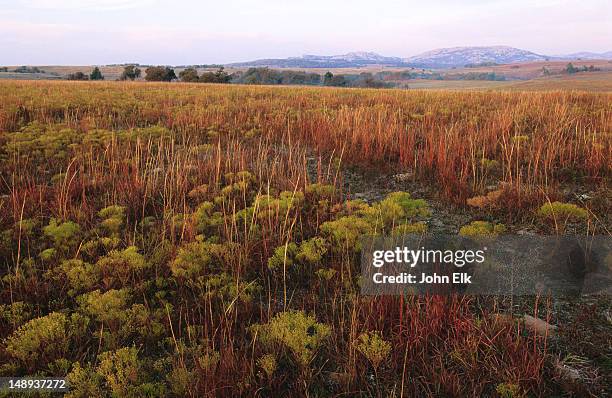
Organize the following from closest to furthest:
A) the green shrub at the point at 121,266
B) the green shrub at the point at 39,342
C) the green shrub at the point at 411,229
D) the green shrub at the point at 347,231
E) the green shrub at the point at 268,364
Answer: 1. the green shrub at the point at 268,364
2. the green shrub at the point at 39,342
3. the green shrub at the point at 121,266
4. the green shrub at the point at 347,231
5. the green shrub at the point at 411,229

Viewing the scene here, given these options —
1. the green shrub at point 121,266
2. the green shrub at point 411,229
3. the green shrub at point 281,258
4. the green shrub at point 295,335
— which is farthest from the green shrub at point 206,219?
the green shrub at point 411,229

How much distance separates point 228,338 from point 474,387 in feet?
5.17

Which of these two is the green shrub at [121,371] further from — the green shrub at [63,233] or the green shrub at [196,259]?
the green shrub at [63,233]

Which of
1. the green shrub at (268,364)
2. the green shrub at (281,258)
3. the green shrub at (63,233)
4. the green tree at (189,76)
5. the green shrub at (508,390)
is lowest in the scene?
the green shrub at (508,390)

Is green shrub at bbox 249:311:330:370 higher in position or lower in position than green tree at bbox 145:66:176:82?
lower

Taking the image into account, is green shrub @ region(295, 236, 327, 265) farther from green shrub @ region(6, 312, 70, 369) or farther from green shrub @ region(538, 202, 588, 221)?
green shrub @ region(538, 202, 588, 221)

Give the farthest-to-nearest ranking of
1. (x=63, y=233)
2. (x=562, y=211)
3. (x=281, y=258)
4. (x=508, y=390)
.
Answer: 1. (x=562, y=211)
2. (x=63, y=233)
3. (x=281, y=258)
4. (x=508, y=390)

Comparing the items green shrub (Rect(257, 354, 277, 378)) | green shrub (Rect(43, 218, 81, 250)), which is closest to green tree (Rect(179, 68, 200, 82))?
green shrub (Rect(43, 218, 81, 250))

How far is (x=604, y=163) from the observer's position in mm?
6203

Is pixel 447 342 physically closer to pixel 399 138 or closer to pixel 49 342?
pixel 49 342

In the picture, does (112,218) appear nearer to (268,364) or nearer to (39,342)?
(39,342)

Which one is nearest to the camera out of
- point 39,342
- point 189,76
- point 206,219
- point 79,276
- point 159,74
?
point 39,342

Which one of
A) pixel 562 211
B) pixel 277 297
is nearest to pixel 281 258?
pixel 277 297

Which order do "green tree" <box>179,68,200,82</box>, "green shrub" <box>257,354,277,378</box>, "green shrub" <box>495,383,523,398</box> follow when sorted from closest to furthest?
"green shrub" <box>495,383,523,398</box> → "green shrub" <box>257,354,277,378</box> → "green tree" <box>179,68,200,82</box>
